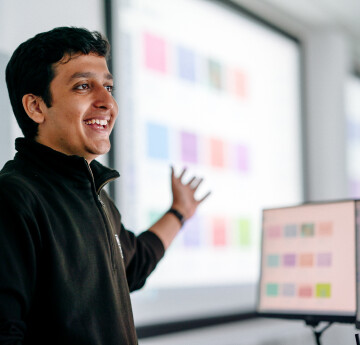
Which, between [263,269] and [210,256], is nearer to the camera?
[263,269]

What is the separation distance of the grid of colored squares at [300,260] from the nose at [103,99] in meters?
0.86

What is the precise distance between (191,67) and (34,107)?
5.90ft

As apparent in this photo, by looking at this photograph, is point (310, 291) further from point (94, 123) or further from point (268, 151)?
point (268, 151)

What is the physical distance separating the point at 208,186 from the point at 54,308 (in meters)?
1.97

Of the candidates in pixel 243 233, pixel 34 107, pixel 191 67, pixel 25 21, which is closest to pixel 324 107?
pixel 243 233

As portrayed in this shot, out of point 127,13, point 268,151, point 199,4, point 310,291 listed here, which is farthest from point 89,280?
point 268,151

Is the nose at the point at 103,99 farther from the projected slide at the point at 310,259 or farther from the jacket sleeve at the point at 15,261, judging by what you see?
the projected slide at the point at 310,259

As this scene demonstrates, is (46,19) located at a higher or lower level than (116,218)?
higher

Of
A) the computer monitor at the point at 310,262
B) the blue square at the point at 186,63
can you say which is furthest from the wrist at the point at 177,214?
the blue square at the point at 186,63

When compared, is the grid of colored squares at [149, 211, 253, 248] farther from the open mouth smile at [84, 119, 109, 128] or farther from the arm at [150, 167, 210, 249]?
the open mouth smile at [84, 119, 109, 128]

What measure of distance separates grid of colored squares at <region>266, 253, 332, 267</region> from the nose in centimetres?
86

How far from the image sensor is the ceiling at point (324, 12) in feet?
11.9

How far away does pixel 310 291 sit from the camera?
178 centimetres

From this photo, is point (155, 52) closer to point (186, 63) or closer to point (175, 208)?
point (186, 63)
